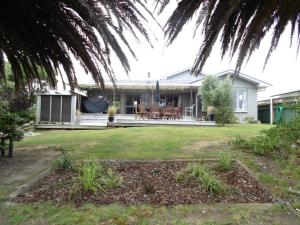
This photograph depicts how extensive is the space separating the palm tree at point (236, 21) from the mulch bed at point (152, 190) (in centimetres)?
187

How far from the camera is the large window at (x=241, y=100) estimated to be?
2312cm

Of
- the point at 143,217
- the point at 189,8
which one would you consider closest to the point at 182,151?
the point at 143,217

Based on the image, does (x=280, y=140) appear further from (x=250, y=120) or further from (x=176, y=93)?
(x=176, y=93)

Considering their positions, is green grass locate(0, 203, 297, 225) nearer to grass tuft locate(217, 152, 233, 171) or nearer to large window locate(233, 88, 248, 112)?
grass tuft locate(217, 152, 233, 171)

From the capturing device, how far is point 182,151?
737 centimetres

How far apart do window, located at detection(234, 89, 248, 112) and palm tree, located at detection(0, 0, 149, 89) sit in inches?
769

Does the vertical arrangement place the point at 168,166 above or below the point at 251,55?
below

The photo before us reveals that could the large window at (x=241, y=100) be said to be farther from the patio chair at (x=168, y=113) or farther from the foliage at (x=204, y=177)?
the foliage at (x=204, y=177)

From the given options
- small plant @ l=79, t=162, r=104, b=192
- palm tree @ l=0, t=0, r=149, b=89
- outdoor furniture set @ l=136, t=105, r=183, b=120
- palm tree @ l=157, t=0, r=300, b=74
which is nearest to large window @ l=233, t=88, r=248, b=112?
outdoor furniture set @ l=136, t=105, r=183, b=120

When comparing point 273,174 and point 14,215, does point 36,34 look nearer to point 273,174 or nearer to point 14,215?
point 14,215

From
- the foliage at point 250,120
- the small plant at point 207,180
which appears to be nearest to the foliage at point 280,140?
the small plant at point 207,180

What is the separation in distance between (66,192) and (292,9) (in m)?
3.55

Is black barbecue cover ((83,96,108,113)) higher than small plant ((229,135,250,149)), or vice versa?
black barbecue cover ((83,96,108,113))

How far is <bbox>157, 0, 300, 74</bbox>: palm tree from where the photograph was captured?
2969 millimetres
